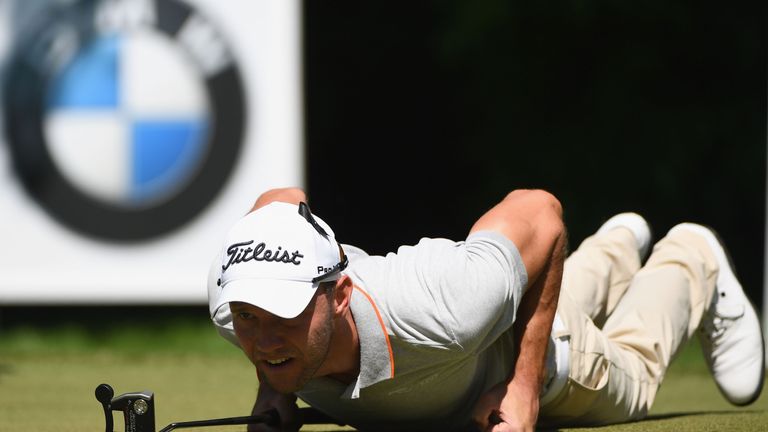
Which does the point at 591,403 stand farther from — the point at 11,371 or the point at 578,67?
the point at 578,67

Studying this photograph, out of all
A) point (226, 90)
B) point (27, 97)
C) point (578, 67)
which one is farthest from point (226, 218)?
point (578, 67)

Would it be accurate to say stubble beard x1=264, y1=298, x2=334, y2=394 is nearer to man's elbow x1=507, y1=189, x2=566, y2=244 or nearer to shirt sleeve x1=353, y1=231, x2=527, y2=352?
shirt sleeve x1=353, y1=231, x2=527, y2=352

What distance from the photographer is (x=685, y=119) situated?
7328mm

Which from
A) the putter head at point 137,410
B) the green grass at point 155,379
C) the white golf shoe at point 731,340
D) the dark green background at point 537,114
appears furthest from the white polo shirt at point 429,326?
the dark green background at point 537,114

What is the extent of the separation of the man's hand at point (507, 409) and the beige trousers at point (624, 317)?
0.91 feet

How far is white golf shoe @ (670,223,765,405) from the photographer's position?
9.94 ft

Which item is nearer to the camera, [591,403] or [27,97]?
[591,403]

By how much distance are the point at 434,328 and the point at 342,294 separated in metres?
0.17

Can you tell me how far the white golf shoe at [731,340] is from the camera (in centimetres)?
303

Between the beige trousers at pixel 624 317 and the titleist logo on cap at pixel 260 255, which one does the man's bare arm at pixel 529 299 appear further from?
the titleist logo on cap at pixel 260 255

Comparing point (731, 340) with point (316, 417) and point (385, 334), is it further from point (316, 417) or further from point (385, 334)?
point (385, 334)

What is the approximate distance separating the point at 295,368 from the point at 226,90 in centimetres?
373

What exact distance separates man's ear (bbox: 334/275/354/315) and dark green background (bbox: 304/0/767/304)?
213 inches

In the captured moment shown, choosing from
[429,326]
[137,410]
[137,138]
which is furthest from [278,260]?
[137,138]
